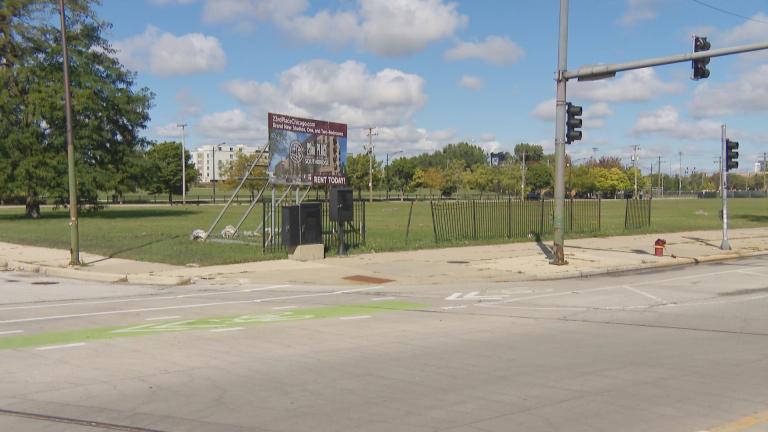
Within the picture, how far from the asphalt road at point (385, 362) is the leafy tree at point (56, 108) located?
27.2 m

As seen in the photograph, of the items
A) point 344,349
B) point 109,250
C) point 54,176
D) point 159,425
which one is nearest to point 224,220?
point 54,176

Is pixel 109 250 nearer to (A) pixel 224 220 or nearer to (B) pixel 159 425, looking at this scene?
(B) pixel 159 425

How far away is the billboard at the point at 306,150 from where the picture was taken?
21.0 meters

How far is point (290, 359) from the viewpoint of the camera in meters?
8.05

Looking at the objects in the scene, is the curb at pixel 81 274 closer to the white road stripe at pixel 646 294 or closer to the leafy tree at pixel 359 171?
the white road stripe at pixel 646 294

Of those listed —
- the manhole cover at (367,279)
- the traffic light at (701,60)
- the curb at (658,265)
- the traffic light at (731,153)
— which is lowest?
the curb at (658,265)

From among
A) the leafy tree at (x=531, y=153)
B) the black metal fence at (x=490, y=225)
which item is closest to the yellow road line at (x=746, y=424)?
the black metal fence at (x=490, y=225)

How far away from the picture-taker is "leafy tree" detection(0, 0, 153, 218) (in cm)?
3756

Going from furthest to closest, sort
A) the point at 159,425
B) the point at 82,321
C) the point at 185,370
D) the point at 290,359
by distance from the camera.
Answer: the point at 82,321 → the point at 290,359 → the point at 185,370 → the point at 159,425

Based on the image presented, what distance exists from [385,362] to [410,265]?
35.5 ft

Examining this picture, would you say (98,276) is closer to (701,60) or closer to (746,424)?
(746,424)

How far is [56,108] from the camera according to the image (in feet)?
123

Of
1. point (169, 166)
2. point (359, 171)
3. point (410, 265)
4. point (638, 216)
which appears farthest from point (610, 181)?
point (410, 265)

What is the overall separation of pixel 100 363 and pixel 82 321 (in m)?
3.29
